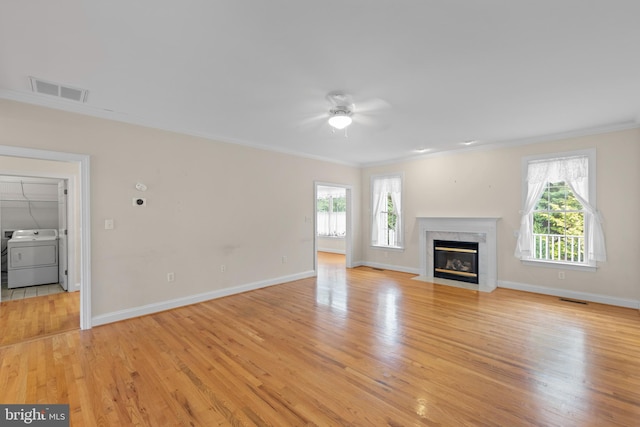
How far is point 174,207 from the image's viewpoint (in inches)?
165

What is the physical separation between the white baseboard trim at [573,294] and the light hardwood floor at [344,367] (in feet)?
0.85

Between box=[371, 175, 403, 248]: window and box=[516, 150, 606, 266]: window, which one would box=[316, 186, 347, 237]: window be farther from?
box=[516, 150, 606, 266]: window

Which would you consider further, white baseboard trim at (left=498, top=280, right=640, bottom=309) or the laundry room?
the laundry room

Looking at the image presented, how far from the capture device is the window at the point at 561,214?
4391 millimetres

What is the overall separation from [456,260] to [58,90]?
666 centimetres

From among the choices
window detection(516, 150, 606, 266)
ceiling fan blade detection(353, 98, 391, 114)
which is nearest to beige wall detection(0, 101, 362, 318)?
ceiling fan blade detection(353, 98, 391, 114)

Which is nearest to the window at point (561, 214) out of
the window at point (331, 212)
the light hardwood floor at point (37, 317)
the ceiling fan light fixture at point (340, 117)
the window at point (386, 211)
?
the window at point (386, 211)

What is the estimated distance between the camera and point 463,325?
3.51 m

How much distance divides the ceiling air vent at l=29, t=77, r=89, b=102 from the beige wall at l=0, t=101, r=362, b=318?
310 millimetres

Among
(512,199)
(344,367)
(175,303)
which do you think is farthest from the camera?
(512,199)

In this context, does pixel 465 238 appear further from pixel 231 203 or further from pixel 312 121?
pixel 231 203

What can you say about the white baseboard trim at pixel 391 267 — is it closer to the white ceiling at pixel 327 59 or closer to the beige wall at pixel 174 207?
the beige wall at pixel 174 207

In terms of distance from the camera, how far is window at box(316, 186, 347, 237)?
1020cm

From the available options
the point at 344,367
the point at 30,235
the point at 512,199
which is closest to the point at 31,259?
the point at 30,235
